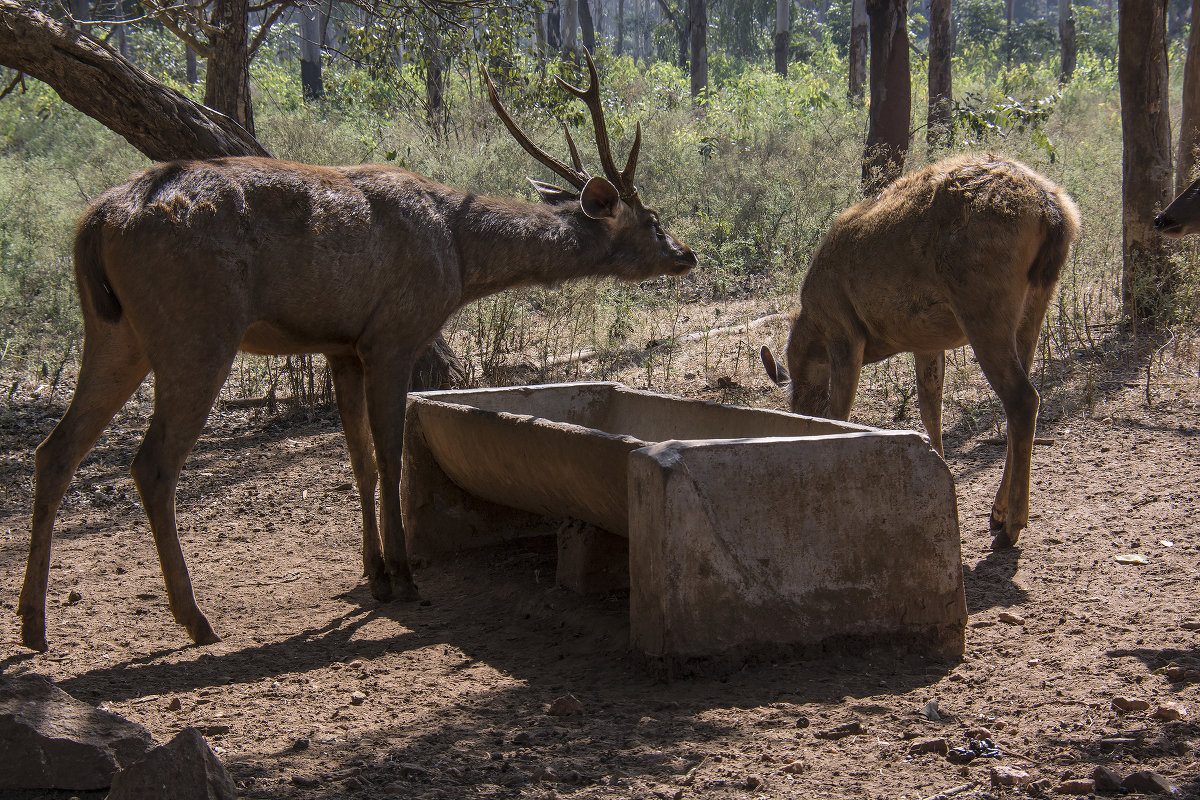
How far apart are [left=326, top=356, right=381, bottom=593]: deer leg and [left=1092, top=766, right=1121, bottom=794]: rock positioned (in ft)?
12.1

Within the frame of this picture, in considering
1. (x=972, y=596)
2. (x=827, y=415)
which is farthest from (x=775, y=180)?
(x=972, y=596)

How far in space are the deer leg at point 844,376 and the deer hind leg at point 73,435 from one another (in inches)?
151

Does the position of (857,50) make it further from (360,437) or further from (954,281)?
(360,437)

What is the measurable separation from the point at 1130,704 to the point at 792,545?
1260mm

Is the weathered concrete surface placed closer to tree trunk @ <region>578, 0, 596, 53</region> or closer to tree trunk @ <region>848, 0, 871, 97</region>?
tree trunk @ <region>848, 0, 871, 97</region>

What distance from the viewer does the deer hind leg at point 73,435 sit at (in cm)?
466

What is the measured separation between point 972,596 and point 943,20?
14.5 meters

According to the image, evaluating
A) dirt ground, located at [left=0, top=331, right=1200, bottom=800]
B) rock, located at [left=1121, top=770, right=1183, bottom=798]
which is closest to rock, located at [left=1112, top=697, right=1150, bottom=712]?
dirt ground, located at [left=0, top=331, right=1200, bottom=800]

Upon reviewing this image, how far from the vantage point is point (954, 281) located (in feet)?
18.5

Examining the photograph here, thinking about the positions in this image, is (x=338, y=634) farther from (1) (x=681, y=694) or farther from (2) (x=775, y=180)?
(2) (x=775, y=180)

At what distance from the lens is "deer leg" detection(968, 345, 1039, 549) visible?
554 centimetres

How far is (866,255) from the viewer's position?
6.23m

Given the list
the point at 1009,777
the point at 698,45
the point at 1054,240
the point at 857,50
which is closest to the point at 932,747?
the point at 1009,777

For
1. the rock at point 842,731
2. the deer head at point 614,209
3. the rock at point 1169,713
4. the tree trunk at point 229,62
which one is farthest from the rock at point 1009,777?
the tree trunk at point 229,62
